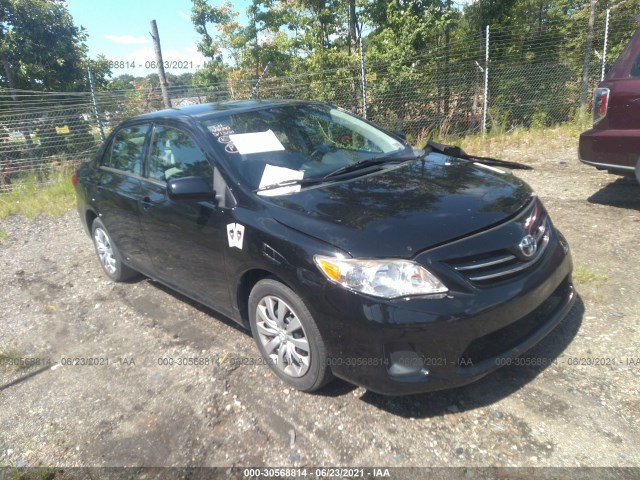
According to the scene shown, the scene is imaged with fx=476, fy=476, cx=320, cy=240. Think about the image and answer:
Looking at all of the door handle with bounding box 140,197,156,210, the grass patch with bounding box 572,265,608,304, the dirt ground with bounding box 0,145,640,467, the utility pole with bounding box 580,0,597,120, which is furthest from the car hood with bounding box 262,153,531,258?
the utility pole with bounding box 580,0,597,120

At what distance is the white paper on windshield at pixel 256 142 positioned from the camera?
10.7ft

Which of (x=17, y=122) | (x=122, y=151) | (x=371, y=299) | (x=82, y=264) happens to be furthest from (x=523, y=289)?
(x=17, y=122)

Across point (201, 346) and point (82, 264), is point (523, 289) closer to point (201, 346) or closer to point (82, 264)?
point (201, 346)

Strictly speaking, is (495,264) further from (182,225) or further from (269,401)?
(182,225)

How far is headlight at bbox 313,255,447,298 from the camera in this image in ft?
7.52

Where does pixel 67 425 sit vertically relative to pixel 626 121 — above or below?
below

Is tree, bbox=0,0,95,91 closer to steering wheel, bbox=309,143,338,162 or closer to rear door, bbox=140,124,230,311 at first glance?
rear door, bbox=140,124,230,311

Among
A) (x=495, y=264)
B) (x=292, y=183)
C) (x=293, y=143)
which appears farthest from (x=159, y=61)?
(x=495, y=264)

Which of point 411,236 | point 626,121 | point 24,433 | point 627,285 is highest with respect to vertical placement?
point 626,121

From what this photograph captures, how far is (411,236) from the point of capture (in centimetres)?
241

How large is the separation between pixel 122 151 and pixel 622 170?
4.76 m

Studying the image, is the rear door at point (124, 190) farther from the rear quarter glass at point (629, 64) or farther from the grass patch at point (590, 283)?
the rear quarter glass at point (629, 64)

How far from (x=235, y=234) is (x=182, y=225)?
65cm

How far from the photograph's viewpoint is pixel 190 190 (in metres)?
3.00
